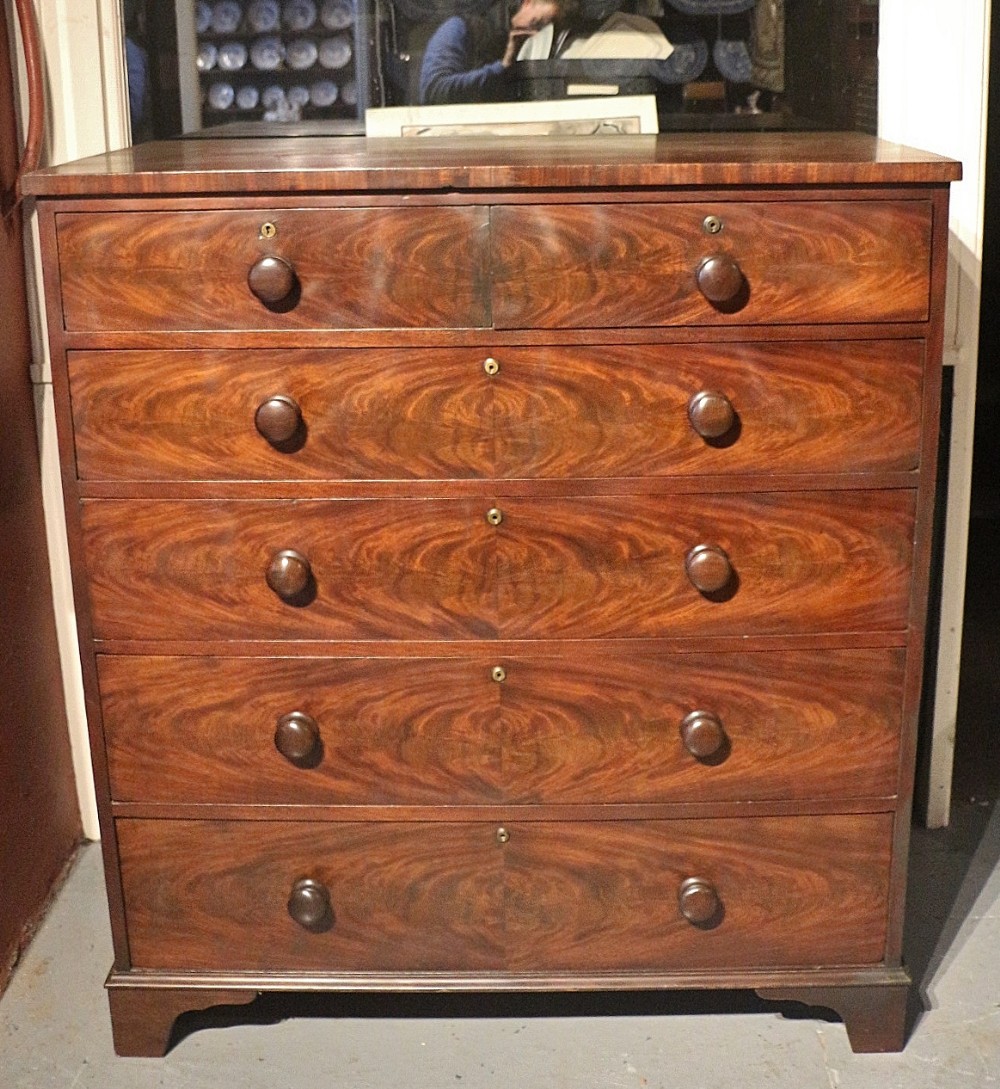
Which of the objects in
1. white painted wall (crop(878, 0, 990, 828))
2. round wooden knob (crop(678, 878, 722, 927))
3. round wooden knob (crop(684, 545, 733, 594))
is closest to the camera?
round wooden knob (crop(684, 545, 733, 594))

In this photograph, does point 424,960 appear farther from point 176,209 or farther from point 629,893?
point 176,209

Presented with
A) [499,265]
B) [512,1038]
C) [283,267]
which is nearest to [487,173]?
[499,265]

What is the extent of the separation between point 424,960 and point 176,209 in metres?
1.06

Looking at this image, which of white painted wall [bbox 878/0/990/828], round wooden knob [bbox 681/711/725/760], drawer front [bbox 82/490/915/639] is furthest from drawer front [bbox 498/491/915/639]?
white painted wall [bbox 878/0/990/828]

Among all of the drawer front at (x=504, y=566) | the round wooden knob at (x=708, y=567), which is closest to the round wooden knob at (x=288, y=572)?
the drawer front at (x=504, y=566)

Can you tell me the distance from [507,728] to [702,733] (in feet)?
0.83

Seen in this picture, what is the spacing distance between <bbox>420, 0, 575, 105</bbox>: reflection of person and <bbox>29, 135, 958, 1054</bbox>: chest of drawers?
29cm

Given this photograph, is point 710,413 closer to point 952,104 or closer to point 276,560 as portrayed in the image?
point 276,560

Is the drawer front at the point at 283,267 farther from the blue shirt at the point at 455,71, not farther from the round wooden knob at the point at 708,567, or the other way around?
the blue shirt at the point at 455,71

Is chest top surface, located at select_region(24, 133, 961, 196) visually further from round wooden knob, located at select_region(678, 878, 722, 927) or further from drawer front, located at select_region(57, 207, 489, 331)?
round wooden knob, located at select_region(678, 878, 722, 927)

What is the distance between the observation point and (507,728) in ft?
6.11

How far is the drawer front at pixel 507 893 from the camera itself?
1.91 metres

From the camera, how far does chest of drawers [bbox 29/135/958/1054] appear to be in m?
1.68

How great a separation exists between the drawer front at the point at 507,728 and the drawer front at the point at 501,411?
0.86ft
